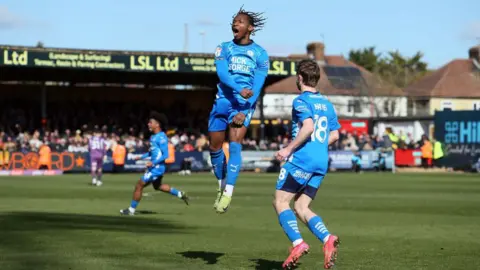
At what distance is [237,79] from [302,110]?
1923 millimetres

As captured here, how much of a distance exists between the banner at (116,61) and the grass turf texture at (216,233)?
22.3 meters

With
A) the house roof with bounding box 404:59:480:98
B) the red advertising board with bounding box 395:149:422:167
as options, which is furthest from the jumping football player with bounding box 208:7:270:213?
the house roof with bounding box 404:59:480:98

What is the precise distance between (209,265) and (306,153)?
1.63m

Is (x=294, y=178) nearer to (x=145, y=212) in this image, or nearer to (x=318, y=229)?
(x=318, y=229)

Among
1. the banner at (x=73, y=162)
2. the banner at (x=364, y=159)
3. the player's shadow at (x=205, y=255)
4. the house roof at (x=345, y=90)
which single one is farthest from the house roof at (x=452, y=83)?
the player's shadow at (x=205, y=255)

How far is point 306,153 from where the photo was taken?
9.12m

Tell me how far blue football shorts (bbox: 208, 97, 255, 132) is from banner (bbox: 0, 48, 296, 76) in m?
35.2

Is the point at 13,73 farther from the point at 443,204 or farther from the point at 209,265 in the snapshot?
the point at 209,265

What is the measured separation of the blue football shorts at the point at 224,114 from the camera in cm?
1080

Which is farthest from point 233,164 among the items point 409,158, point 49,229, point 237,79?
point 409,158

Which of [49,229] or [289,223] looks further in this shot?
[49,229]

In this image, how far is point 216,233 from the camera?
13594 mm

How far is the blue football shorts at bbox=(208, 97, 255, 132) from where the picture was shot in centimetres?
1080

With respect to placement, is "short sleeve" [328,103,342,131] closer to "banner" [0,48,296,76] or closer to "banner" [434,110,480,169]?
"banner" [0,48,296,76]
